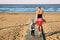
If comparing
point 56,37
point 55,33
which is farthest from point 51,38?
point 55,33

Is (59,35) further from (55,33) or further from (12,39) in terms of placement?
(12,39)

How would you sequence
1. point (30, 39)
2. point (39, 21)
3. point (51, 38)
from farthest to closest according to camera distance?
point (51, 38), point (39, 21), point (30, 39)

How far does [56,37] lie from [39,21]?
226cm

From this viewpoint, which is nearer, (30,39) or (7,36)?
(30,39)

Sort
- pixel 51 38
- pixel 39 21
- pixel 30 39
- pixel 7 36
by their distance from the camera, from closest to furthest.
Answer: pixel 30 39
pixel 39 21
pixel 51 38
pixel 7 36

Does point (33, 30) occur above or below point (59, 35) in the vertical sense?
above

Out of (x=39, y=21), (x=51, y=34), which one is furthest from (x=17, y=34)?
(x=39, y=21)

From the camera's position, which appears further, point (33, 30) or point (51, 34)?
point (51, 34)

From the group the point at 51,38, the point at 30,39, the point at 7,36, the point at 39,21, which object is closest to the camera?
the point at 30,39

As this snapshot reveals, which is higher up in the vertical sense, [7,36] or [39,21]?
[39,21]

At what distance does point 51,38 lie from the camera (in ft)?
41.8

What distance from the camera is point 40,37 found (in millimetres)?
10750

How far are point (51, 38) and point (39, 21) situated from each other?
1883 millimetres

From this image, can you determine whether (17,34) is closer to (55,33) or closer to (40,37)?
(55,33)
